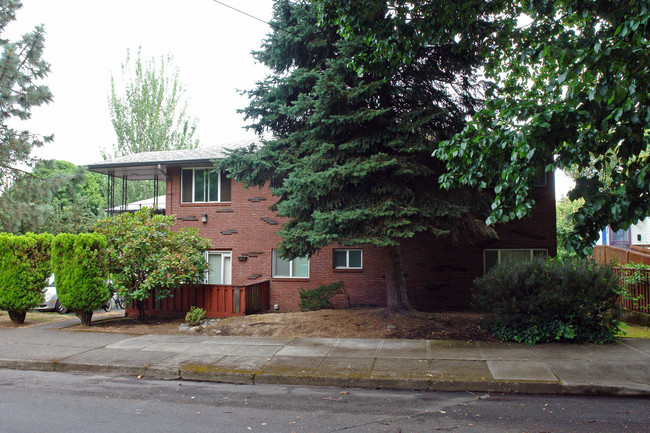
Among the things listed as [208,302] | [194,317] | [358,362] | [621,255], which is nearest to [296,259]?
[208,302]

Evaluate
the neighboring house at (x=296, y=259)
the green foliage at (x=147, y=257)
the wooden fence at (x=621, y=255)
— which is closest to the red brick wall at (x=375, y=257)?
the neighboring house at (x=296, y=259)

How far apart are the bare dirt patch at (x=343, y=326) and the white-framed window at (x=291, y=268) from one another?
379 cm

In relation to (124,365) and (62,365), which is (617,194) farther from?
(62,365)

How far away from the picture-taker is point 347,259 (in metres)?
15.9

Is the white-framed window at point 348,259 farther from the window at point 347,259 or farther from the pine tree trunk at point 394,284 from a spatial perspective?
the pine tree trunk at point 394,284

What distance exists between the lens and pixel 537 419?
18.5 ft

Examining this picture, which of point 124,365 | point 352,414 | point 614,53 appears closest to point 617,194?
point 614,53

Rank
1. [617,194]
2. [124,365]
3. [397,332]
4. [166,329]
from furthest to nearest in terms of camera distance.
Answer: [166,329]
[397,332]
[124,365]
[617,194]

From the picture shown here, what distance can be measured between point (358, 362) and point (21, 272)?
9.75 meters

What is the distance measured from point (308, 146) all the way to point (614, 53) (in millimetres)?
6648

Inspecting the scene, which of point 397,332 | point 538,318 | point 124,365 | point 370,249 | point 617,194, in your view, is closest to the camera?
point 617,194

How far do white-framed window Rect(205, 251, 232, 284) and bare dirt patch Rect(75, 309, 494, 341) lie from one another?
13.8 ft

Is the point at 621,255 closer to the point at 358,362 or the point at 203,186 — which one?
the point at 358,362

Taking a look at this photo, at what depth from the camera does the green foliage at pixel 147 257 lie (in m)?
12.6
